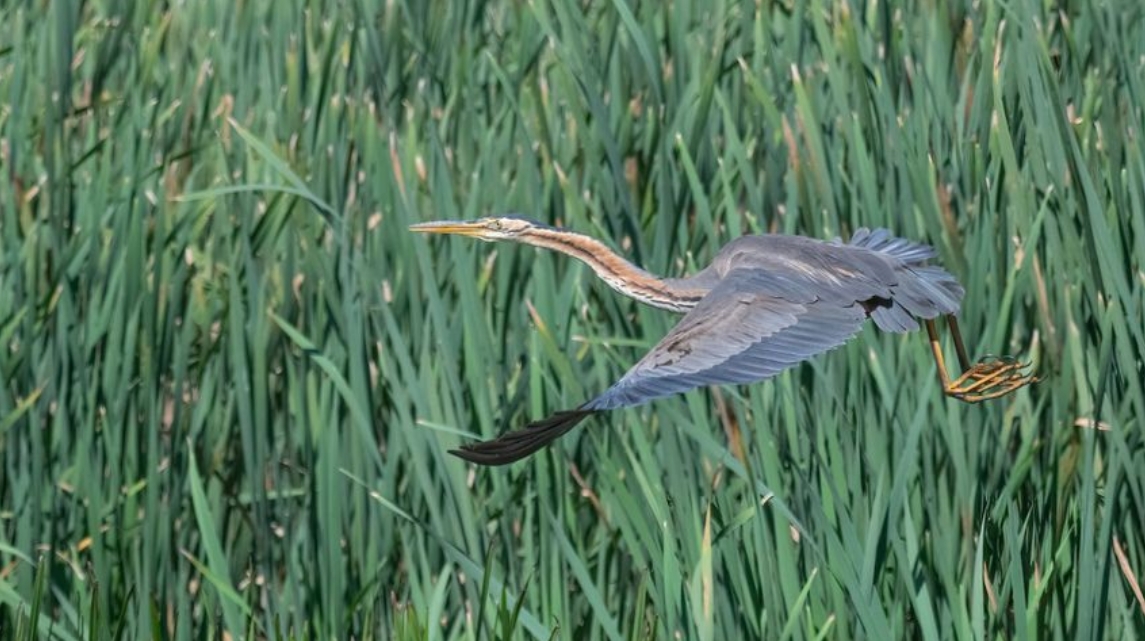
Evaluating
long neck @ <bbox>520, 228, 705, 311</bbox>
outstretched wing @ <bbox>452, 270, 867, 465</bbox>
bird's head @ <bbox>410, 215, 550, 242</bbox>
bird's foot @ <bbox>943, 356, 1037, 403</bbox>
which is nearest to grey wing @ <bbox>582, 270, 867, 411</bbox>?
outstretched wing @ <bbox>452, 270, 867, 465</bbox>

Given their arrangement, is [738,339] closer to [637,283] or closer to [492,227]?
[637,283]

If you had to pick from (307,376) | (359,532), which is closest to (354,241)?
(307,376)

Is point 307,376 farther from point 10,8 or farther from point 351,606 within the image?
point 10,8

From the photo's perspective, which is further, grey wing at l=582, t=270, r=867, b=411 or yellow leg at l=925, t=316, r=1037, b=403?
yellow leg at l=925, t=316, r=1037, b=403

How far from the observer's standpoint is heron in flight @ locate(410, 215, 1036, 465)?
1375 millimetres

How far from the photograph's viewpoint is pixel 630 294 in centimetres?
183

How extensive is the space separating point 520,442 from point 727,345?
0.78ft

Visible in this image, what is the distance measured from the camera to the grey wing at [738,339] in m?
1.38

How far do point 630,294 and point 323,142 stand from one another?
3.07 ft

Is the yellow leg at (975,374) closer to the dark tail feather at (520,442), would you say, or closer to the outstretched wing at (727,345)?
the outstretched wing at (727,345)

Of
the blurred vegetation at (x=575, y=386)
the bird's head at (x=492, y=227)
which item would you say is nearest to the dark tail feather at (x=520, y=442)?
the blurred vegetation at (x=575, y=386)

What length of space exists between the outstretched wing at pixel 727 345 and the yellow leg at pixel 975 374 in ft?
0.70

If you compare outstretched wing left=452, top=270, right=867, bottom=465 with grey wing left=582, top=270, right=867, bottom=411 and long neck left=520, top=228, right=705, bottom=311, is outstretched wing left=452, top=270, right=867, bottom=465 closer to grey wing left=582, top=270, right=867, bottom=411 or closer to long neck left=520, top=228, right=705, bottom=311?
grey wing left=582, top=270, right=867, bottom=411

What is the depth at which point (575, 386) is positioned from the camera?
200 cm
